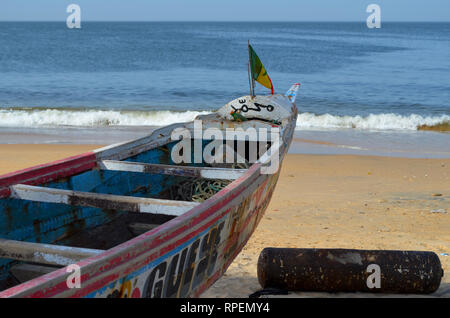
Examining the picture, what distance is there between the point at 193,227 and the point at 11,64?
129ft

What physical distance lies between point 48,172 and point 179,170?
132cm

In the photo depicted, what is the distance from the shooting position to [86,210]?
501 centimetres

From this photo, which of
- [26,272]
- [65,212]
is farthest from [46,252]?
[65,212]

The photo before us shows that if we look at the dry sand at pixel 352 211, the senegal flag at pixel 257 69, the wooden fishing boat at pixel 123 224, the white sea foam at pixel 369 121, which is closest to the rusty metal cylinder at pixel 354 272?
the dry sand at pixel 352 211

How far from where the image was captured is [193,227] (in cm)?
376

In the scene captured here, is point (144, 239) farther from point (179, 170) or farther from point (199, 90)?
point (199, 90)

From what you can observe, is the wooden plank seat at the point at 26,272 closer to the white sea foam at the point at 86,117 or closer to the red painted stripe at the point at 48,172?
the red painted stripe at the point at 48,172

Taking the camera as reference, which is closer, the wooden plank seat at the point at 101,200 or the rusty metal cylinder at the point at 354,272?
the wooden plank seat at the point at 101,200

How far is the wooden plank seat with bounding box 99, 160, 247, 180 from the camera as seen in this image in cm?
532

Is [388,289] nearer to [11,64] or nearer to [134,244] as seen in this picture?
[134,244]

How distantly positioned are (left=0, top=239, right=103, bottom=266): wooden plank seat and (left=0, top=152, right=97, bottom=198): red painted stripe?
0.98 metres

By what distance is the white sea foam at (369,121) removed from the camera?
63.0ft

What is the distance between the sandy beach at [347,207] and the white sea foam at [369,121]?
6.51 m
